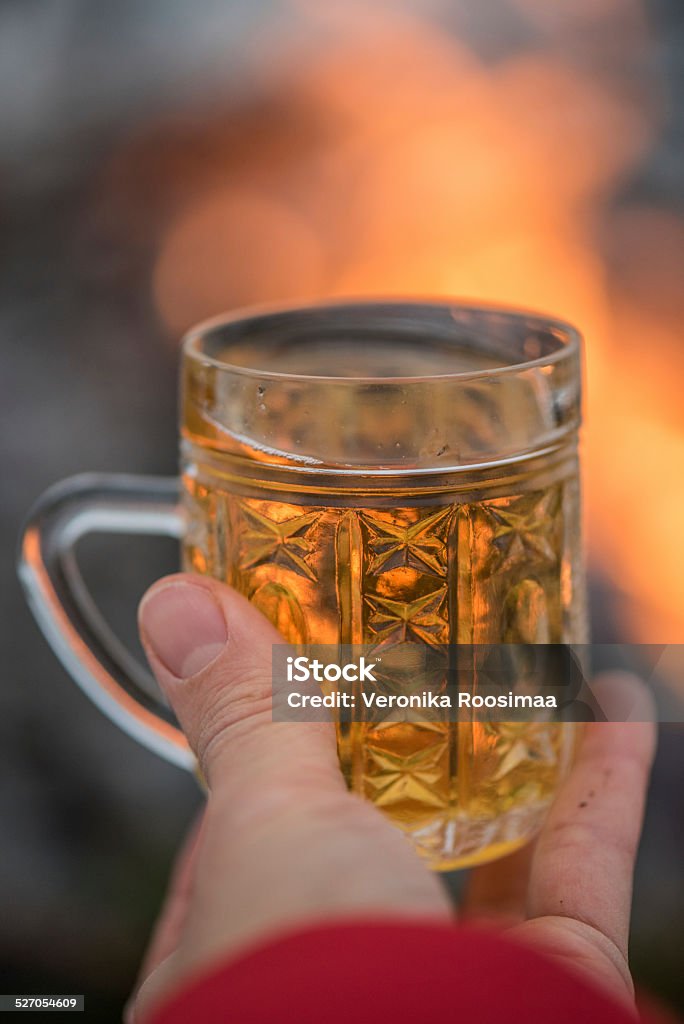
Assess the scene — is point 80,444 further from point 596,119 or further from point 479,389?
point 479,389

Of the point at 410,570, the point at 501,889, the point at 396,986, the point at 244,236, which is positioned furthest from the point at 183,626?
the point at 244,236

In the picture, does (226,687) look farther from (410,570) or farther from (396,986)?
(396,986)

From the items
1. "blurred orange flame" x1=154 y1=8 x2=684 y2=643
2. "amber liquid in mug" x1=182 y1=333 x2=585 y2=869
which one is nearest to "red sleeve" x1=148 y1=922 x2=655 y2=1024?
"amber liquid in mug" x1=182 y1=333 x2=585 y2=869

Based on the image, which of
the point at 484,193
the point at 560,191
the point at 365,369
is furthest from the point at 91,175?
the point at 365,369

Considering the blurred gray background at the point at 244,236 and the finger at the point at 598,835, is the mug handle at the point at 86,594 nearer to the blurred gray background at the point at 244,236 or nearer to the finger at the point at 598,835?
the finger at the point at 598,835

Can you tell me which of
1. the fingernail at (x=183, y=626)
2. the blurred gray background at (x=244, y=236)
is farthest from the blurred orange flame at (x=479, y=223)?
the fingernail at (x=183, y=626)
